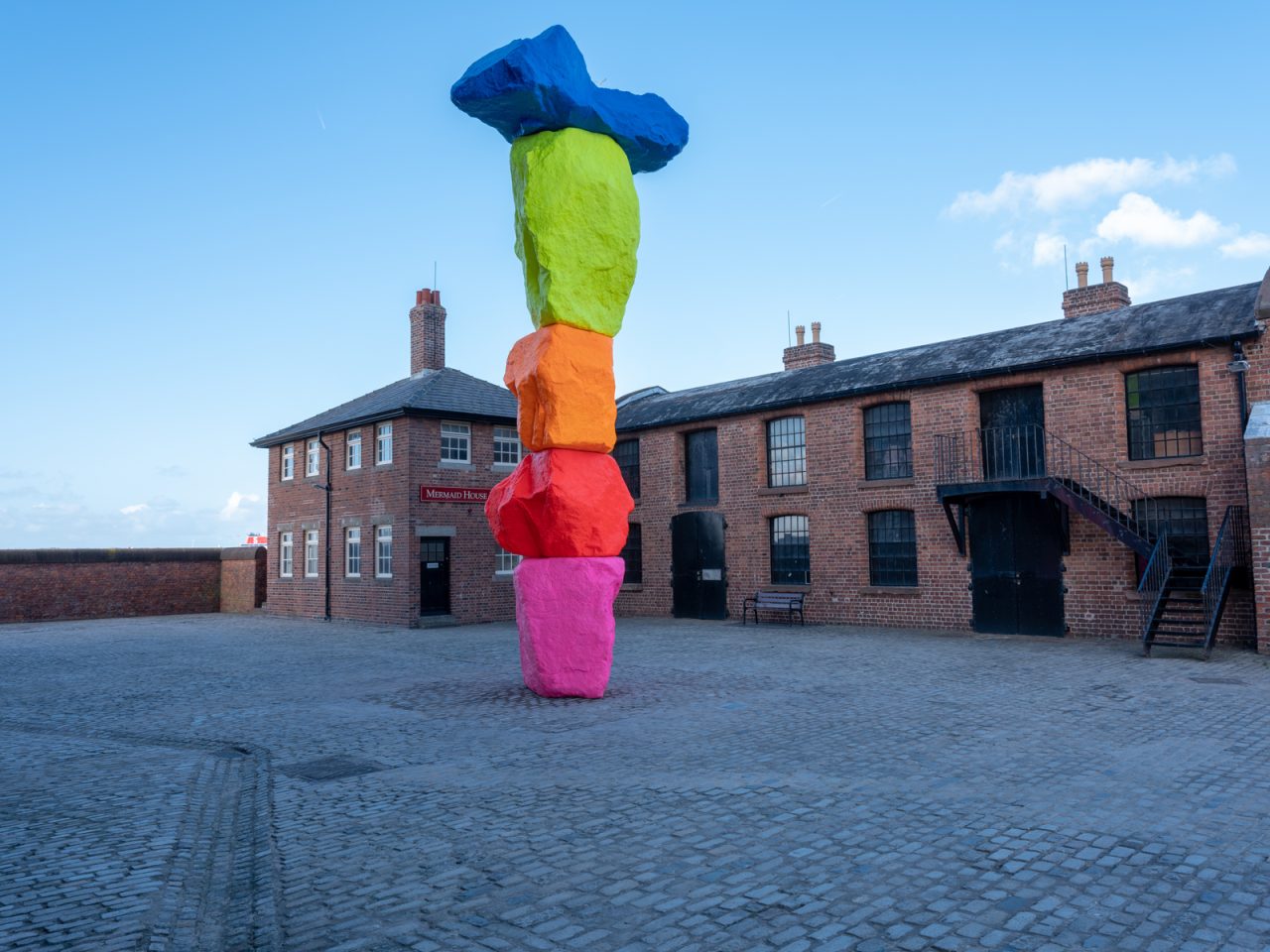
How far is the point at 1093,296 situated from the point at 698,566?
1157 cm

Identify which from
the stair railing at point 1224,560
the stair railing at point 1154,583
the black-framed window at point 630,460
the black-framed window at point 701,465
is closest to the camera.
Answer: the stair railing at point 1224,560

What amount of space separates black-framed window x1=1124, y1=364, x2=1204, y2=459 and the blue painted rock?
421 inches

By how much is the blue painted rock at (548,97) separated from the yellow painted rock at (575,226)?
0.19 m

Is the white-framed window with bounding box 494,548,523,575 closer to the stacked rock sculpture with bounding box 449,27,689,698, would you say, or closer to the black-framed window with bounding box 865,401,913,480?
the black-framed window with bounding box 865,401,913,480

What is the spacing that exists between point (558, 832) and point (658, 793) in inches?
43.7

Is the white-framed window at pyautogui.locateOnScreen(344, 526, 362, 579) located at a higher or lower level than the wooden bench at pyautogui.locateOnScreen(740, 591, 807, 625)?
higher

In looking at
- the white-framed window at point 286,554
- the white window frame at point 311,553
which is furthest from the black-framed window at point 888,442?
the white-framed window at point 286,554

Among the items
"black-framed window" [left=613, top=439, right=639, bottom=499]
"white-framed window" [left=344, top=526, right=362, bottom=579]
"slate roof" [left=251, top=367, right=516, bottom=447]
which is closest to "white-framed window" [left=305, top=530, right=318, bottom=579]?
"white-framed window" [left=344, top=526, right=362, bottom=579]

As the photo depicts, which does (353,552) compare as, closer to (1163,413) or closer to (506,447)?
(506,447)

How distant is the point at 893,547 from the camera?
20.3 meters

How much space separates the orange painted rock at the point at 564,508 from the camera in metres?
11.1

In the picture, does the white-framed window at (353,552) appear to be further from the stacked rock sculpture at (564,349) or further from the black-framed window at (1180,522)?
the black-framed window at (1180,522)

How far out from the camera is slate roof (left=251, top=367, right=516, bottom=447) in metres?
24.2

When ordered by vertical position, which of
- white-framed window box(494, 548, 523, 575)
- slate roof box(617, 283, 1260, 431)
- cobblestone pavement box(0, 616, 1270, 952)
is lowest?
cobblestone pavement box(0, 616, 1270, 952)
